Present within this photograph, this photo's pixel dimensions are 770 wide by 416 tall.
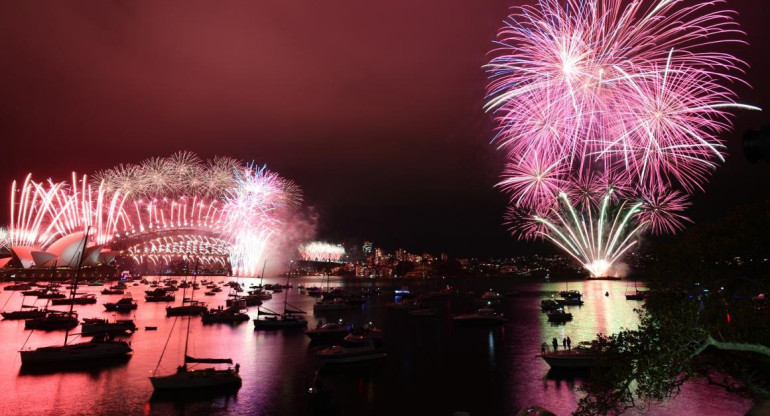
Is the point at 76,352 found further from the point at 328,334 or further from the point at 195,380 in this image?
the point at 328,334

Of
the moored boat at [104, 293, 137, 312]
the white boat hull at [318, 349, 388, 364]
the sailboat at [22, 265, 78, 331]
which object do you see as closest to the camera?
the white boat hull at [318, 349, 388, 364]

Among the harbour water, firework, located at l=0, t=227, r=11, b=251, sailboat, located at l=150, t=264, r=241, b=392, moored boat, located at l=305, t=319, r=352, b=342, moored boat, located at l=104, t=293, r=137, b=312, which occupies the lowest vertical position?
the harbour water

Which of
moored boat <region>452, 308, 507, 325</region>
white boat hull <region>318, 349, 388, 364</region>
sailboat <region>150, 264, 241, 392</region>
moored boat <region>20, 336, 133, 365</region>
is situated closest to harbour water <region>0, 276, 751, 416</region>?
white boat hull <region>318, 349, 388, 364</region>

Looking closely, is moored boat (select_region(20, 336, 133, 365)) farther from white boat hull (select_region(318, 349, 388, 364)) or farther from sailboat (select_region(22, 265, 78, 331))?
sailboat (select_region(22, 265, 78, 331))

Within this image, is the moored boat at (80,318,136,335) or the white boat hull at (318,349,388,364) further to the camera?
the moored boat at (80,318,136,335)

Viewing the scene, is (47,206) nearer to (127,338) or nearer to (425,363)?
(127,338)

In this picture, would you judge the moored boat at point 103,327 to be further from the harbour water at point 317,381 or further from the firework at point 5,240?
the firework at point 5,240

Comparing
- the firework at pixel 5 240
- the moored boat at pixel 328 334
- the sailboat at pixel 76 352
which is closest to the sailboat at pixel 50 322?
the sailboat at pixel 76 352

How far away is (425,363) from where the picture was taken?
3766 centimetres

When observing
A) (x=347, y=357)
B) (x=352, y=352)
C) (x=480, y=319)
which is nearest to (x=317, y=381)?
(x=347, y=357)

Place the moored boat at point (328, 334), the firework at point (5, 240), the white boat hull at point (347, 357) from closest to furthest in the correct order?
the white boat hull at point (347, 357)
the moored boat at point (328, 334)
the firework at point (5, 240)

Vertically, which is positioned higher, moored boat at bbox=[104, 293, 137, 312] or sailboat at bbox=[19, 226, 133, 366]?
moored boat at bbox=[104, 293, 137, 312]

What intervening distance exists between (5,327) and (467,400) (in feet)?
180

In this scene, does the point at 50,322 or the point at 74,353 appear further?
the point at 50,322
